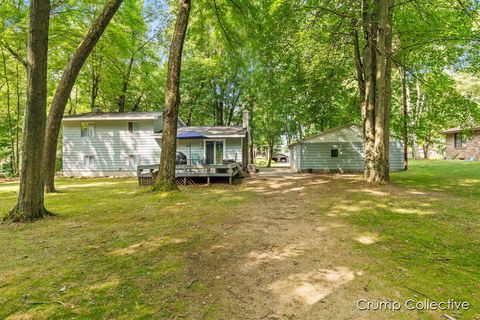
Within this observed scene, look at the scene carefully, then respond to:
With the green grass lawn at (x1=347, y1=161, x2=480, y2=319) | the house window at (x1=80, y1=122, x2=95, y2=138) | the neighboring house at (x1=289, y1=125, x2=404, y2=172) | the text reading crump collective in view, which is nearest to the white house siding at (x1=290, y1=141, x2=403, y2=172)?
the neighboring house at (x1=289, y1=125, x2=404, y2=172)

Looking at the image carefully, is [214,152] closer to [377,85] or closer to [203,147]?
[203,147]

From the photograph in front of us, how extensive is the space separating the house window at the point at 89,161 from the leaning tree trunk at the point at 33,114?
50.9 feet

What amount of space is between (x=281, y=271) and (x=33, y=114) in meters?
6.39

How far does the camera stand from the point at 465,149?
2639 centimetres

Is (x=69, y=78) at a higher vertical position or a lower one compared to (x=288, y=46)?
lower

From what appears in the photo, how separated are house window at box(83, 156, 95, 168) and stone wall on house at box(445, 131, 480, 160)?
103ft

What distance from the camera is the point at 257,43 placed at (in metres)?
12.0

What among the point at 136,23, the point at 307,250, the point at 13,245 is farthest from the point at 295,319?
the point at 136,23

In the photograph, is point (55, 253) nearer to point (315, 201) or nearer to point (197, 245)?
point (197, 245)

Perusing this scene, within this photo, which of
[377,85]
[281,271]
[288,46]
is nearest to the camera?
[281,271]

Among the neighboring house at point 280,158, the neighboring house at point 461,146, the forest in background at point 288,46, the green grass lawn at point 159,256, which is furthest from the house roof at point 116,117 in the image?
the neighboring house at point 280,158

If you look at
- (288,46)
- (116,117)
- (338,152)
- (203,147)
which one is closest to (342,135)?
(338,152)

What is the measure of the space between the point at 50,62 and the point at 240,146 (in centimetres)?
1406

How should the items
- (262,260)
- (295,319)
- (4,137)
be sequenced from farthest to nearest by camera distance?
(4,137), (262,260), (295,319)
